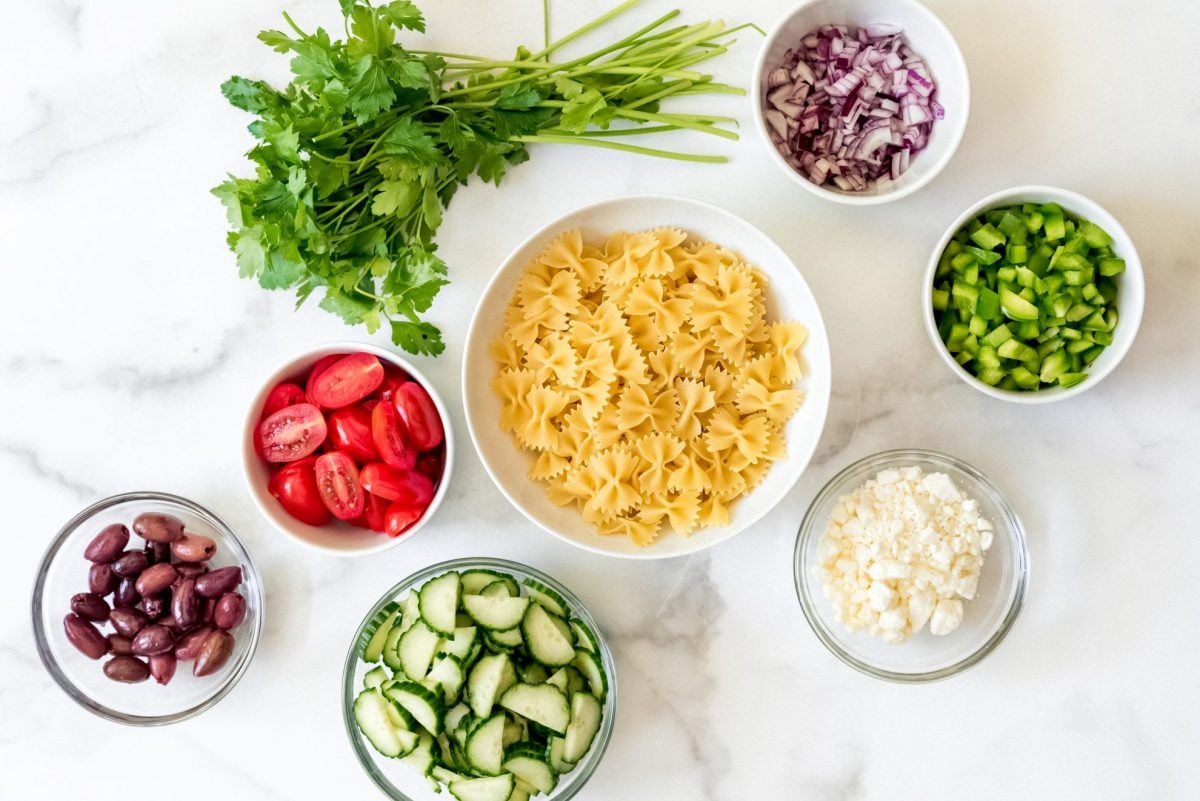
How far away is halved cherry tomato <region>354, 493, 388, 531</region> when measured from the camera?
83.2 inches

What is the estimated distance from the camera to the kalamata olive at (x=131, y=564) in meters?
2.15

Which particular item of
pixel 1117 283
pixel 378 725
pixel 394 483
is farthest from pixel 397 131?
pixel 1117 283

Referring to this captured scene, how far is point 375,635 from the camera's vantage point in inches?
85.0

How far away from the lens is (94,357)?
229 cm

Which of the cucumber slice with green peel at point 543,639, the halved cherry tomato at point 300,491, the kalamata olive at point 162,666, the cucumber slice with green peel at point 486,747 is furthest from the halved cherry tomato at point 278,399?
the cucumber slice with green peel at point 486,747

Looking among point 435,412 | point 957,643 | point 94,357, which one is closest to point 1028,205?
point 957,643

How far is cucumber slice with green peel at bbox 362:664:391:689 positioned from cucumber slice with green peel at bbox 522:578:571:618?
35 cm

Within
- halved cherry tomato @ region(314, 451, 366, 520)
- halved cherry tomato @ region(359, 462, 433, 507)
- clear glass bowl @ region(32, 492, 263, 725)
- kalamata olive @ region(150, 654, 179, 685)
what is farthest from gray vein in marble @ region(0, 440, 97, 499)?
halved cherry tomato @ region(359, 462, 433, 507)

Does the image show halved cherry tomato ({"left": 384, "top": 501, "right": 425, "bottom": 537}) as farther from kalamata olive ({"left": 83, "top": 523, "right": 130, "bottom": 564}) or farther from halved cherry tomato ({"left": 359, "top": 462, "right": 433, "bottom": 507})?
kalamata olive ({"left": 83, "top": 523, "right": 130, "bottom": 564})

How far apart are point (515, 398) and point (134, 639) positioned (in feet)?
3.20

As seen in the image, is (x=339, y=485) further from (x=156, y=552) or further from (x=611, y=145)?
(x=611, y=145)

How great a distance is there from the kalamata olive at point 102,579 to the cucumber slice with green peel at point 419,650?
2.22 ft

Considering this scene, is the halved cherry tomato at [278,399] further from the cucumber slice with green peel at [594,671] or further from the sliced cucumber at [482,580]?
the cucumber slice with green peel at [594,671]

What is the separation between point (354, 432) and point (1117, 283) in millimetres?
1615
